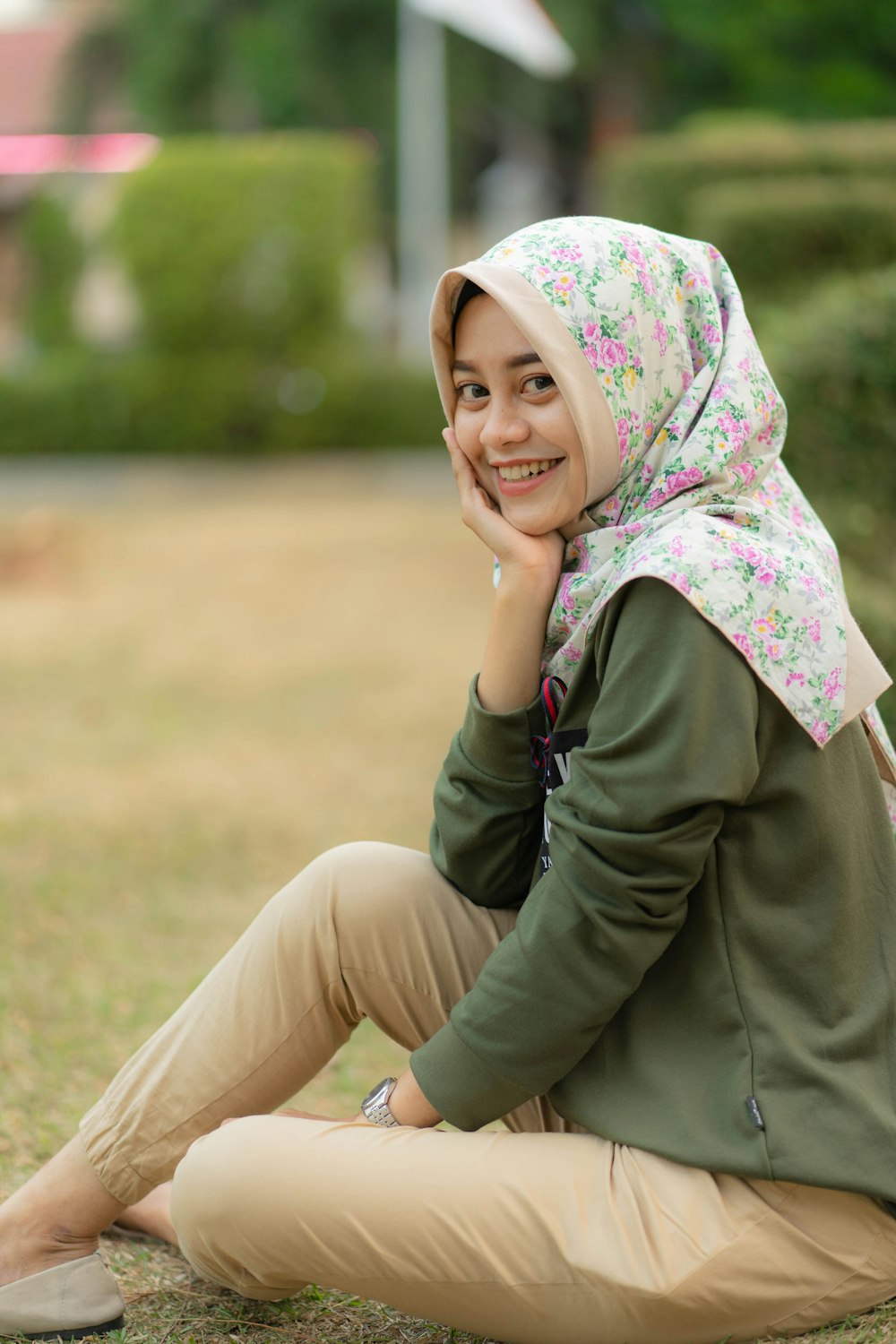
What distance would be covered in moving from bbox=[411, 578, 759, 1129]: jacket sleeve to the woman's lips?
0.29 m

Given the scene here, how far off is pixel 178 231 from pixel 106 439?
6.67 feet

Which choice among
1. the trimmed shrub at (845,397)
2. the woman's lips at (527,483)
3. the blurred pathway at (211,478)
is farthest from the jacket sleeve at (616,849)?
the blurred pathway at (211,478)

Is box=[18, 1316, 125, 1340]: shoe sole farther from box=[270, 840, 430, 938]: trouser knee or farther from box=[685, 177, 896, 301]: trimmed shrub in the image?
box=[685, 177, 896, 301]: trimmed shrub

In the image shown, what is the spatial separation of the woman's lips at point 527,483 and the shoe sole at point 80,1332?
118 centimetres

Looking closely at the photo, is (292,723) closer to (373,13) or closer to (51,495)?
(51,495)

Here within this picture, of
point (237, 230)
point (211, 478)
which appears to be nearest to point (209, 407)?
point (211, 478)

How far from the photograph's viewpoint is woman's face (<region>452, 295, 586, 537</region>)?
1.95 m

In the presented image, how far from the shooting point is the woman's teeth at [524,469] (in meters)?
2.00

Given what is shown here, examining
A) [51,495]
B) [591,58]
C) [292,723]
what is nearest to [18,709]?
[292,723]

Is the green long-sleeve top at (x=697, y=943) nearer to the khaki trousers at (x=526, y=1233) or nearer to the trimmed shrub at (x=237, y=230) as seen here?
the khaki trousers at (x=526, y=1233)

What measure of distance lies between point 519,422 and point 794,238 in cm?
578

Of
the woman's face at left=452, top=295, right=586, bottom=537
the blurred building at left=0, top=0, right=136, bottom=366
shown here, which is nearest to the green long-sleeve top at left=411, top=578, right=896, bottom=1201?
the woman's face at left=452, top=295, right=586, bottom=537

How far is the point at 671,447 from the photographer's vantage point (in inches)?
76.5

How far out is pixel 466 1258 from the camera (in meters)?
1.75
